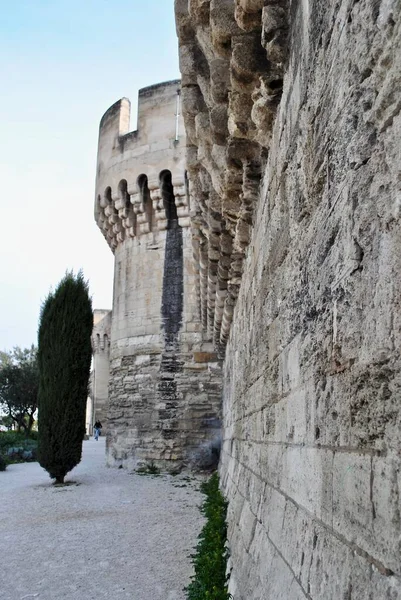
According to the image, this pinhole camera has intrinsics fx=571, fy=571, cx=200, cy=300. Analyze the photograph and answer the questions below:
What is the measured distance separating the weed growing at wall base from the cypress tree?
531 cm

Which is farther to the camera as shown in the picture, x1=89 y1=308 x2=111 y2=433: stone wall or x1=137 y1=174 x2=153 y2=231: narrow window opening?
x1=89 y1=308 x2=111 y2=433: stone wall

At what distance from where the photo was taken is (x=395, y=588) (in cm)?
109

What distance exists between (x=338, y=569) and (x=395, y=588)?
37cm

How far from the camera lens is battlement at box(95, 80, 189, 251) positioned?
1251 centimetres

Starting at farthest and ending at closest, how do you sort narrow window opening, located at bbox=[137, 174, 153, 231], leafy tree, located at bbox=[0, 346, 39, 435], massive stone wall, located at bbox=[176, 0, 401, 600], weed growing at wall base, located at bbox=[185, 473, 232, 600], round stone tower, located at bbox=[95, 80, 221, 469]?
1. leafy tree, located at bbox=[0, 346, 39, 435]
2. narrow window opening, located at bbox=[137, 174, 153, 231]
3. round stone tower, located at bbox=[95, 80, 221, 469]
4. weed growing at wall base, located at bbox=[185, 473, 232, 600]
5. massive stone wall, located at bbox=[176, 0, 401, 600]

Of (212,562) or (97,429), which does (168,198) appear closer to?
(212,562)

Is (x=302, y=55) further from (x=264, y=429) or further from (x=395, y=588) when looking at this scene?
(x=264, y=429)

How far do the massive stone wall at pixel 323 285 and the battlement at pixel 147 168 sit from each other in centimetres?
922

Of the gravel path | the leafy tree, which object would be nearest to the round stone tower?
the gravel path

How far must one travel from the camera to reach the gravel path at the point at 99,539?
14.1ft

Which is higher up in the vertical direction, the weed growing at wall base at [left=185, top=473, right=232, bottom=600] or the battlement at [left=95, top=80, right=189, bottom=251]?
the battlement at [left=95, top=80, right=189, bottom=251]

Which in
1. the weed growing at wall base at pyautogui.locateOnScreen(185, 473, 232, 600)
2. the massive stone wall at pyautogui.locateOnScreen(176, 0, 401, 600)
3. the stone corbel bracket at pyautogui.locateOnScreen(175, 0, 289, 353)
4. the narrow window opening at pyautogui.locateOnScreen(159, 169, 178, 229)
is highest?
the narrow window opening at pyautogui.locateOnScreen(159, 169, 178, 229)

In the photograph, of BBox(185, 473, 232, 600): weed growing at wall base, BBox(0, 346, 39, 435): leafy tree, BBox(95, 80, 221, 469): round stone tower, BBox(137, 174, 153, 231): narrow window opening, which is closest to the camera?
BBox(185, 473, 232, 600): weed growing at wall base

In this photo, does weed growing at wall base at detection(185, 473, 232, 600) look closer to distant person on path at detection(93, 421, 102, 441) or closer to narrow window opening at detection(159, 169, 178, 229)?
narrow window opening at detection(159, 169, 178, 229)
